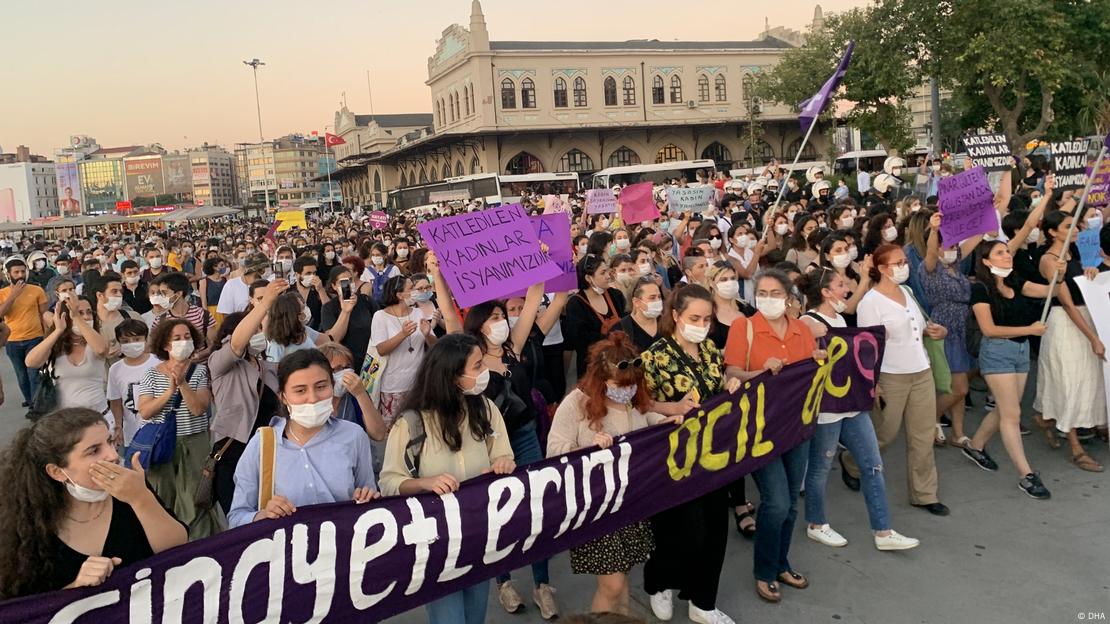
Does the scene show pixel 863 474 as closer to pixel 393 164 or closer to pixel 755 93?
pixel 755 93

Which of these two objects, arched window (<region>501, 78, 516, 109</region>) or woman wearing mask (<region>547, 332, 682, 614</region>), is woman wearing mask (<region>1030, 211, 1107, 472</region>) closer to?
woman wearing mask (<region>547, 332, 682, 614</region>)

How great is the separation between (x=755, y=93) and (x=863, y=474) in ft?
155

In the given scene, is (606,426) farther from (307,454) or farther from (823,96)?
(823,96)

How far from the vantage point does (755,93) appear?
4891 cm

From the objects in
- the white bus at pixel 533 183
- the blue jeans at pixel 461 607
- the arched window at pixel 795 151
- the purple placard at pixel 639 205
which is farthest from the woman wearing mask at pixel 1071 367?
the arched window at pixel 795 151

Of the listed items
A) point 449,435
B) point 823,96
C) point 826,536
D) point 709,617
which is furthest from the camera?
point 823,96

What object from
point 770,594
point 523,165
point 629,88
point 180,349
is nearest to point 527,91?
point 523,165

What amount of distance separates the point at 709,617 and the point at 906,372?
2.21 meters

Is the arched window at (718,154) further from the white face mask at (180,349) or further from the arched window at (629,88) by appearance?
the white face mask at (180,349)

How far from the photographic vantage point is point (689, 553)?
4141 millimetres

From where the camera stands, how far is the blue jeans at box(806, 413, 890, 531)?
4793 mm

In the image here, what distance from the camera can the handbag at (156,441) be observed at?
4.42 meters

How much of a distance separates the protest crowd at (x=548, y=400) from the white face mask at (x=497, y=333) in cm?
1

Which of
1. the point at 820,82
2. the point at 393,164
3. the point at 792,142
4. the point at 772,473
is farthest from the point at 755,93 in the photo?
the point at 772,473
